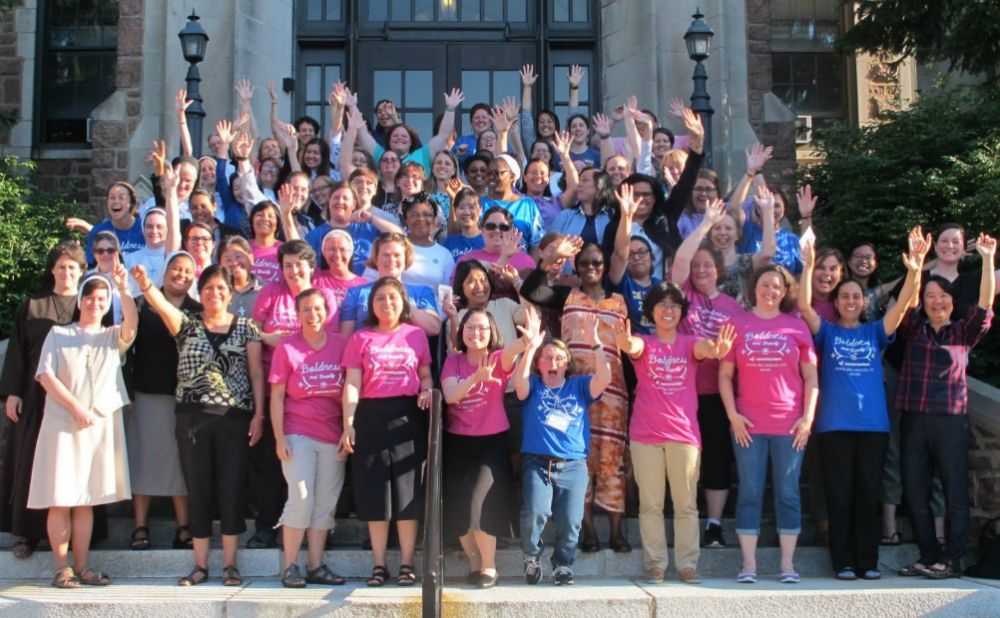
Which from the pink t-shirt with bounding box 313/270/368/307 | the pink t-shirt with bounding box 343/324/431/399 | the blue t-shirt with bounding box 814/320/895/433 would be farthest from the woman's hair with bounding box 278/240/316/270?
the blue t-shirt with bounding box 814/320/895/433

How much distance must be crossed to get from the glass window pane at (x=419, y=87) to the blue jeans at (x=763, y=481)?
26.6ft

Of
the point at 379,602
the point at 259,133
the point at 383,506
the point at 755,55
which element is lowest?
the point at 379,602

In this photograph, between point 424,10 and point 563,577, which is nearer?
point 563,577

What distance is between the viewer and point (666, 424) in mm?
6766

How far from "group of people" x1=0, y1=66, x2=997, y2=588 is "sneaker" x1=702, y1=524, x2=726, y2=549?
12 millimetres

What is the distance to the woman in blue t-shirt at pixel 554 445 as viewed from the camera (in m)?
6.57

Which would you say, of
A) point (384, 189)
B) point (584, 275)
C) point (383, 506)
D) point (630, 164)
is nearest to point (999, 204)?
point (630, 164)

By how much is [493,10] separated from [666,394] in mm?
8440

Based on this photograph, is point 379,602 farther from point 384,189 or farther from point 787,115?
point 787,115

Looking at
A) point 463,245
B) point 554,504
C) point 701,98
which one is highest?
point 701,98

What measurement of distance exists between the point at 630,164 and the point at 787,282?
2.81m

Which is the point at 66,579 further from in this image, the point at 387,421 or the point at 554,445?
the point at 554,445

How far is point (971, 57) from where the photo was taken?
10648 mm

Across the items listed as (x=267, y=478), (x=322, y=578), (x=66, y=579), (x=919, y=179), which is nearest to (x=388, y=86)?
(x=919, y=179)
